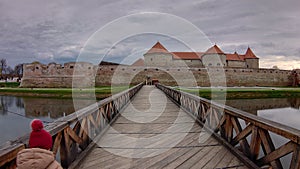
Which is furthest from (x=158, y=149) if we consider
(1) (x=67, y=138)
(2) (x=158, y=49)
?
(2) (x=158, y=49)

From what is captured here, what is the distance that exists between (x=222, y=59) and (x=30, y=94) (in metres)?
34.6

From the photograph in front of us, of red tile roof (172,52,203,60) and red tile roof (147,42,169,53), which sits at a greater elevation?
red tile roof (147,42,169,53)

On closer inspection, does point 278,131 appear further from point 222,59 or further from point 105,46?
point 222,59

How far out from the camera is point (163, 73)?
3634 centimetres

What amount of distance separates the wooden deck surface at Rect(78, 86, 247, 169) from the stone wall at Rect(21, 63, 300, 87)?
2965 centimetres

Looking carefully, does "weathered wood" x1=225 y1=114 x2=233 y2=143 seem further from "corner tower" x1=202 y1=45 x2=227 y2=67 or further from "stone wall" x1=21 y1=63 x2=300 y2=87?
"corner tower" x1=202 y1=45 x2=227 y2=67

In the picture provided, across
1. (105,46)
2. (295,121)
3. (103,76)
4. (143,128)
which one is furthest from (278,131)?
(103,76)

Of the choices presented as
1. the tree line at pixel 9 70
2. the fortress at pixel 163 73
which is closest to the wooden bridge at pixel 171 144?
the fortress at pixel 163 73

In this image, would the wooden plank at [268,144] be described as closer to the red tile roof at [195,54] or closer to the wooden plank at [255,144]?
the wooden plank at [255,144]

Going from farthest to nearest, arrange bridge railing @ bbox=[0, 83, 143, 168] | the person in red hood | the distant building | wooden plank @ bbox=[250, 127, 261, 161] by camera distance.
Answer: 1. the distant building
2. wooden plank @ bbox=[250, 127, 261, 161]
3. bridge railing @ bbox=[0, 83, 143, 168]
4. the person in red hood

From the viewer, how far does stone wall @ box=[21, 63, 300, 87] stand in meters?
32.7

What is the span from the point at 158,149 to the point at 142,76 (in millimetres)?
32491

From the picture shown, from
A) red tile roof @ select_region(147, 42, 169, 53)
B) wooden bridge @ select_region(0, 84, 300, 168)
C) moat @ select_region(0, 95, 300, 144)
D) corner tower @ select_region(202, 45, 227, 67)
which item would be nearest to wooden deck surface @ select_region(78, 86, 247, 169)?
wooden bridge @ select_region(0, 84, 300, 168)

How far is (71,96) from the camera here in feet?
72.1
